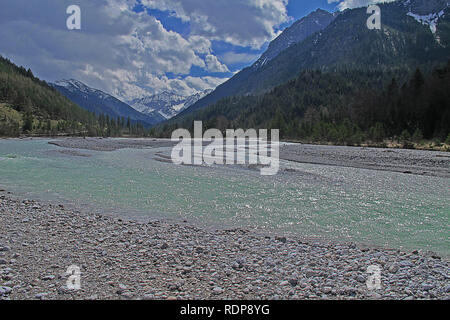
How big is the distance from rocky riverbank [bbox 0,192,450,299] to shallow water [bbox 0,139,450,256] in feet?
5.87

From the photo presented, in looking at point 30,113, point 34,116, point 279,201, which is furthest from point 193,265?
point 34,116

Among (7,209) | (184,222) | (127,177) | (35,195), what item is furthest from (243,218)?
(127,177)

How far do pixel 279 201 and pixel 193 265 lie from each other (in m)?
9.07

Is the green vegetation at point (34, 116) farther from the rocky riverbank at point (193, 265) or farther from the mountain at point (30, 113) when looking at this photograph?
the rocky riverbank at point (193, 265)

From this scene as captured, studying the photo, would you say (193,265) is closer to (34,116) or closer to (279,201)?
(279,201)

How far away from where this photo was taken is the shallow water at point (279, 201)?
1075 cm

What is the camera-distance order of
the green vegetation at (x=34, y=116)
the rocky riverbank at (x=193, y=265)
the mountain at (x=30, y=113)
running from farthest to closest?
the mountain at (x=30, y=113), the green vegetation at (x=34, y=116), the rocky riverbank at (x=193, y=265)

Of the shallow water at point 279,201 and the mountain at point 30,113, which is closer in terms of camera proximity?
the shallow water at point 279,201

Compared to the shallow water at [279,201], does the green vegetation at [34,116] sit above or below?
above

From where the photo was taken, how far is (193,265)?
7113 millimetres

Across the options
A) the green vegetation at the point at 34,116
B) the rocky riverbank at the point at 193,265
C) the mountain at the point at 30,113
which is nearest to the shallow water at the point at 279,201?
the rocky riverbank at the point at 193,265

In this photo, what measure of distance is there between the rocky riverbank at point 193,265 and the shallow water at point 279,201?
179 cm

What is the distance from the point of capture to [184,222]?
11258 millimetres

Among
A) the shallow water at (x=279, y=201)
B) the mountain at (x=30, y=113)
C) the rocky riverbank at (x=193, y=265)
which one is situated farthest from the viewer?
the mountain at (x=30, y=113)
